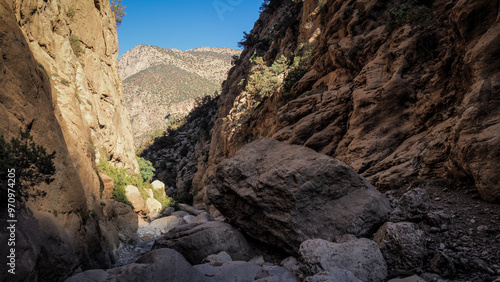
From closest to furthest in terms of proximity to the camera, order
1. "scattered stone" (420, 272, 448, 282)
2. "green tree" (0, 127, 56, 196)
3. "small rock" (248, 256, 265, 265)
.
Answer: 1. "scattered stone" (420, 272, 448, 282)
2. "green tree" (0, 127, 56, 196)
3. "small rock" (248, 256, 265, 265)

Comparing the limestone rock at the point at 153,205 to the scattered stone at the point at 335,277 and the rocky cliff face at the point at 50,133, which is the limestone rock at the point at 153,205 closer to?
the rocky cliff face at the point at 50,133

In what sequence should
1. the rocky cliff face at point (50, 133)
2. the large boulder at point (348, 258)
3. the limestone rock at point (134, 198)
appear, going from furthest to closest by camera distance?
the limestone rock at point (134, 198) < the rocky cliff face at point (50, 133) < the large boulder at point (348, 258)

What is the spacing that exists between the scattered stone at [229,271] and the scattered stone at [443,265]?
3454 millimetres

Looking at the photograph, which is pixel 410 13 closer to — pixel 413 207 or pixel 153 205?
pixel 413 207

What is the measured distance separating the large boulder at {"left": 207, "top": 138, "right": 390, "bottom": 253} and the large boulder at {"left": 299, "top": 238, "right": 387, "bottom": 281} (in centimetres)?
110

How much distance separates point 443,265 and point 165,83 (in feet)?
381

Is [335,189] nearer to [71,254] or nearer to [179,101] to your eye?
[71,254]

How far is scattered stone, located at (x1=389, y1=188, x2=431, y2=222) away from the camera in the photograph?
481 centimetres

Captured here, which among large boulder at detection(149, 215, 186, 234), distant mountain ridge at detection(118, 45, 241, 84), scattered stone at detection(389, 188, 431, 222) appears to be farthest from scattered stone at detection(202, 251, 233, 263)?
distant mountain ridge at detection(118, 45, 241, 84)

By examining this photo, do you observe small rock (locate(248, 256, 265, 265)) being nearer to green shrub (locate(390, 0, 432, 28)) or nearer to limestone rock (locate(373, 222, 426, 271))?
limestone rock (locate(373, 222, 426, 271))

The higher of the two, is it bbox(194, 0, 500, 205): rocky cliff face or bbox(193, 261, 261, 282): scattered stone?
bbox(194, 0, 500, 205): rocky cliff face

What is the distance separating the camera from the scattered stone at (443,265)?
352cm

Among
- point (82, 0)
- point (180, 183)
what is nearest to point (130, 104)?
point (180, 183)

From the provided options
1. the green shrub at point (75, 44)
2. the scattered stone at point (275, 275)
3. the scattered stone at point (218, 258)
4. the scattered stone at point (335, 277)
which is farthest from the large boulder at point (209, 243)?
the green shrub at point (75, 44)
